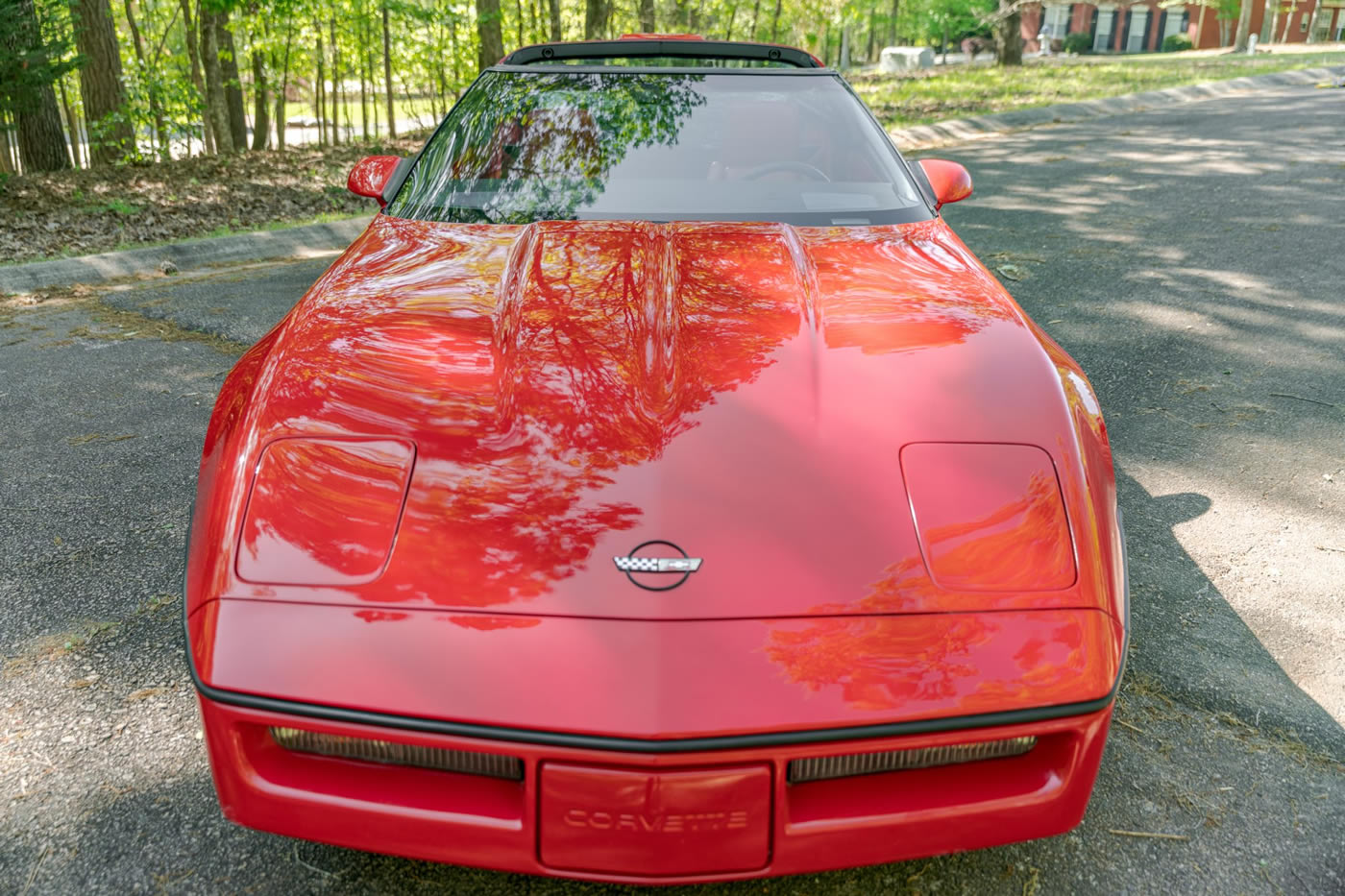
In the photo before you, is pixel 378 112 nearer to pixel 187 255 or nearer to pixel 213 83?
pixel 213 83

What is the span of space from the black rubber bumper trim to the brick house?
51.6 meters

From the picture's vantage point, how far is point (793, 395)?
1.71 meters

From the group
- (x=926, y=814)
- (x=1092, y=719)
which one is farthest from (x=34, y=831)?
(x=1092, y=719)

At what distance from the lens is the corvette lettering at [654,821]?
1.31 meters

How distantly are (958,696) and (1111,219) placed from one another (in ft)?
20.8

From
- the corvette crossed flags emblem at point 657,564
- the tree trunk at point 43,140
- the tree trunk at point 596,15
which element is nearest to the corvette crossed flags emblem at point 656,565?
the corvette crossed flags emblem at point 657,564

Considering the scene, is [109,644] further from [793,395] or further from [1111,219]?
[1111,219]

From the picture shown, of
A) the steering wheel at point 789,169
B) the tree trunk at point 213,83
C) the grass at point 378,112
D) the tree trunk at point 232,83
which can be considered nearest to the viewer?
the steering wheel at point 789,169

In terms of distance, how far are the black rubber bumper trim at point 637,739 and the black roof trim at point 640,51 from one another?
2.59m

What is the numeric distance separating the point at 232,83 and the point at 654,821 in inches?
537

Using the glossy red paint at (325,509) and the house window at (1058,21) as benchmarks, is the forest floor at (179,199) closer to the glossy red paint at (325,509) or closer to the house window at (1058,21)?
the glossy red paint at (325,509)

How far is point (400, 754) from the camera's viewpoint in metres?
1.39

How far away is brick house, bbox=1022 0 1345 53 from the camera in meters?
47.0

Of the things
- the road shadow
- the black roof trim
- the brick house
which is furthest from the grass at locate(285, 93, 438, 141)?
the brick house
